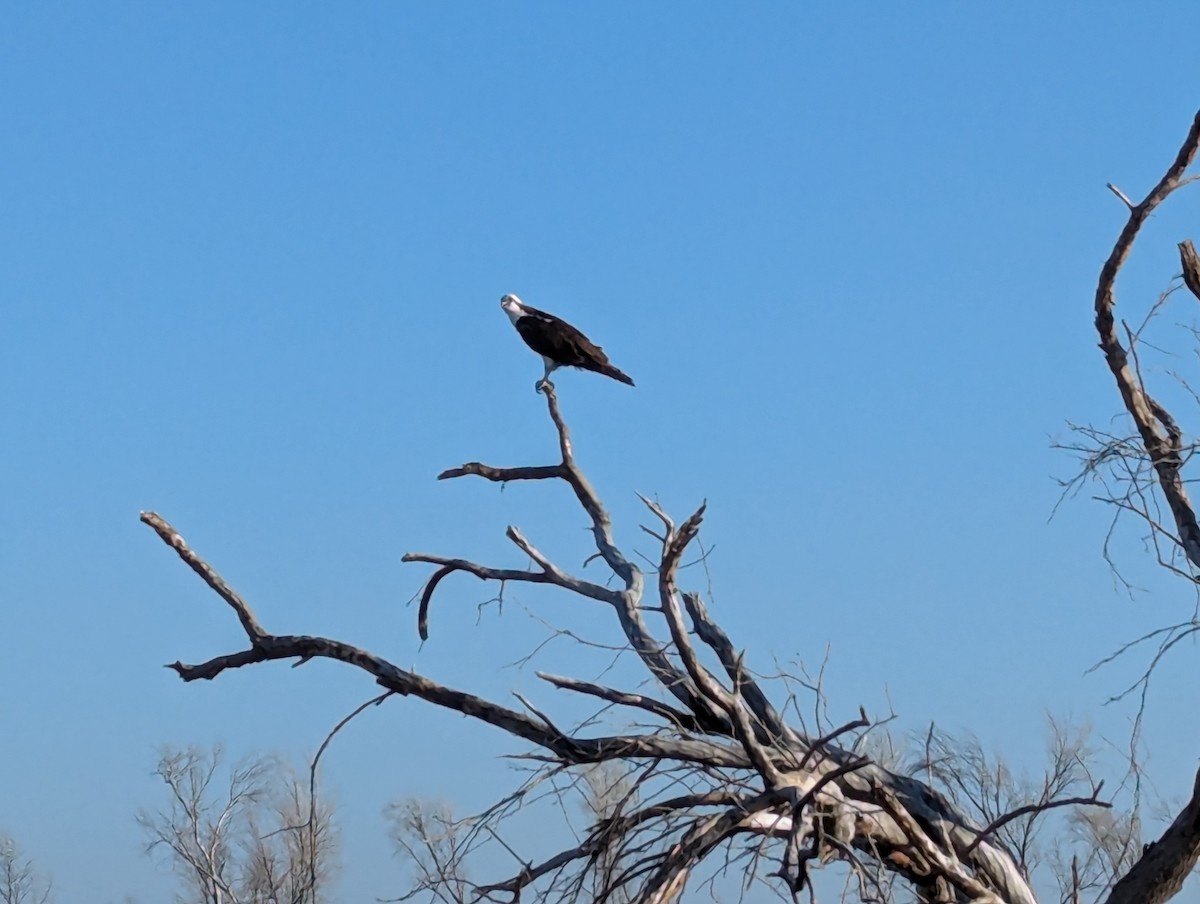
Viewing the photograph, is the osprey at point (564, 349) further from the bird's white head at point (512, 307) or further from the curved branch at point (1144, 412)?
the curved branch at point (1144, 412)

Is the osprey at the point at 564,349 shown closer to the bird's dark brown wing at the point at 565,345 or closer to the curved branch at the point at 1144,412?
the bird's dark brown wing at the point at 565,345

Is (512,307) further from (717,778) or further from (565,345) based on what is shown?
(717,778)

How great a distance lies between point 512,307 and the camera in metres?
11.1

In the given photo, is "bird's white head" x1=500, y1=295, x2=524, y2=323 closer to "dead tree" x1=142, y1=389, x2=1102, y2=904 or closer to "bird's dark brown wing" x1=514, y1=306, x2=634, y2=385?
"bird's dark brown wing" x1=514, y1=306, x2=634, y2=385

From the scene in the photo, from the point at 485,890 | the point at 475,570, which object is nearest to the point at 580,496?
the point at 475,570

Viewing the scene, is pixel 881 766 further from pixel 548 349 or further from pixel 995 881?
pixel 548 349

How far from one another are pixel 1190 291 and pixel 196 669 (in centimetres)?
454

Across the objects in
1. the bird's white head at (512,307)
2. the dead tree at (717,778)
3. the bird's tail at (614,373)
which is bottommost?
the dead tree at (717,778)

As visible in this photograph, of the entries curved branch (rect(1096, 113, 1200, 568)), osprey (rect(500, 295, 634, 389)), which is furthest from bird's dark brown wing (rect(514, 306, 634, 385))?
curved branch (rect(1096, 113, 1200, 568))

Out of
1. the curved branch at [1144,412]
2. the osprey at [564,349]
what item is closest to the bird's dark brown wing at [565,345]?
the osprey at [564,349]

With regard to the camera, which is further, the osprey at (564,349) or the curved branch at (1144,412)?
the osprey at (564,349)

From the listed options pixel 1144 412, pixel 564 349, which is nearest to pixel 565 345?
pixel 564 349

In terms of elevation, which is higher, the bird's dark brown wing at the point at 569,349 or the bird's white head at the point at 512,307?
the bird's white head at the point at 512,307

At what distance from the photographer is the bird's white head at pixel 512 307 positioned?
1084cm
